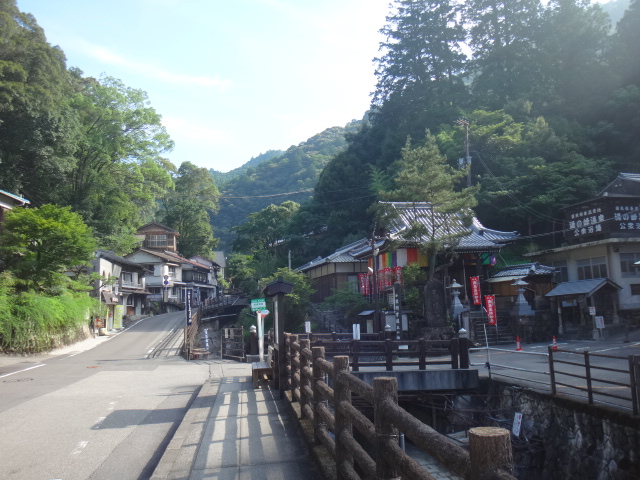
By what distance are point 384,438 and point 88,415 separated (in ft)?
26.2

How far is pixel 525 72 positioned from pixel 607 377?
134 feet

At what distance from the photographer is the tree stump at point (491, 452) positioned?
6.72ft

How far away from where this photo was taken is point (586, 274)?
27047 mm

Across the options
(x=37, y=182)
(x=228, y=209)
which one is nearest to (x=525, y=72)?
(x=37, y=182)

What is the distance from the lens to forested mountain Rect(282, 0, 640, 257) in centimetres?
3441

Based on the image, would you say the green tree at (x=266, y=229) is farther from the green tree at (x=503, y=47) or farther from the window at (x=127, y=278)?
the green tree at (x=503, y=47)

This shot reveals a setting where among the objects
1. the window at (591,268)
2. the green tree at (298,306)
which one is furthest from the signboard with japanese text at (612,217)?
the green tree at (298,306)

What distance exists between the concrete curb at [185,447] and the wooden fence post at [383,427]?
9.32ft

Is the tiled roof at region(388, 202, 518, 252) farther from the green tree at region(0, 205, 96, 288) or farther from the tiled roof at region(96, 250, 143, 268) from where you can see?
the tiled roof at region(96, 250, 143, 268)

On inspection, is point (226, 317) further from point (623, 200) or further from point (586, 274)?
point (623, 200)

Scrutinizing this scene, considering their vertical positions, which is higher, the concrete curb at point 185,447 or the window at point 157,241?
the window at point 157,241

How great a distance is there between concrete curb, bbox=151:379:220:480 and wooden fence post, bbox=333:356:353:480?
1.85 meters

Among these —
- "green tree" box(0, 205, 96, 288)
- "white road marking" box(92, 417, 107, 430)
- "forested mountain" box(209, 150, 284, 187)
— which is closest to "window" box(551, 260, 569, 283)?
"white road marking" box(92, 417, 107, 430)

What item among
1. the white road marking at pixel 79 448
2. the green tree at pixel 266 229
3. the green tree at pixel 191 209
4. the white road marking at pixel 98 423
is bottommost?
the white road marking at pixel 98 423
